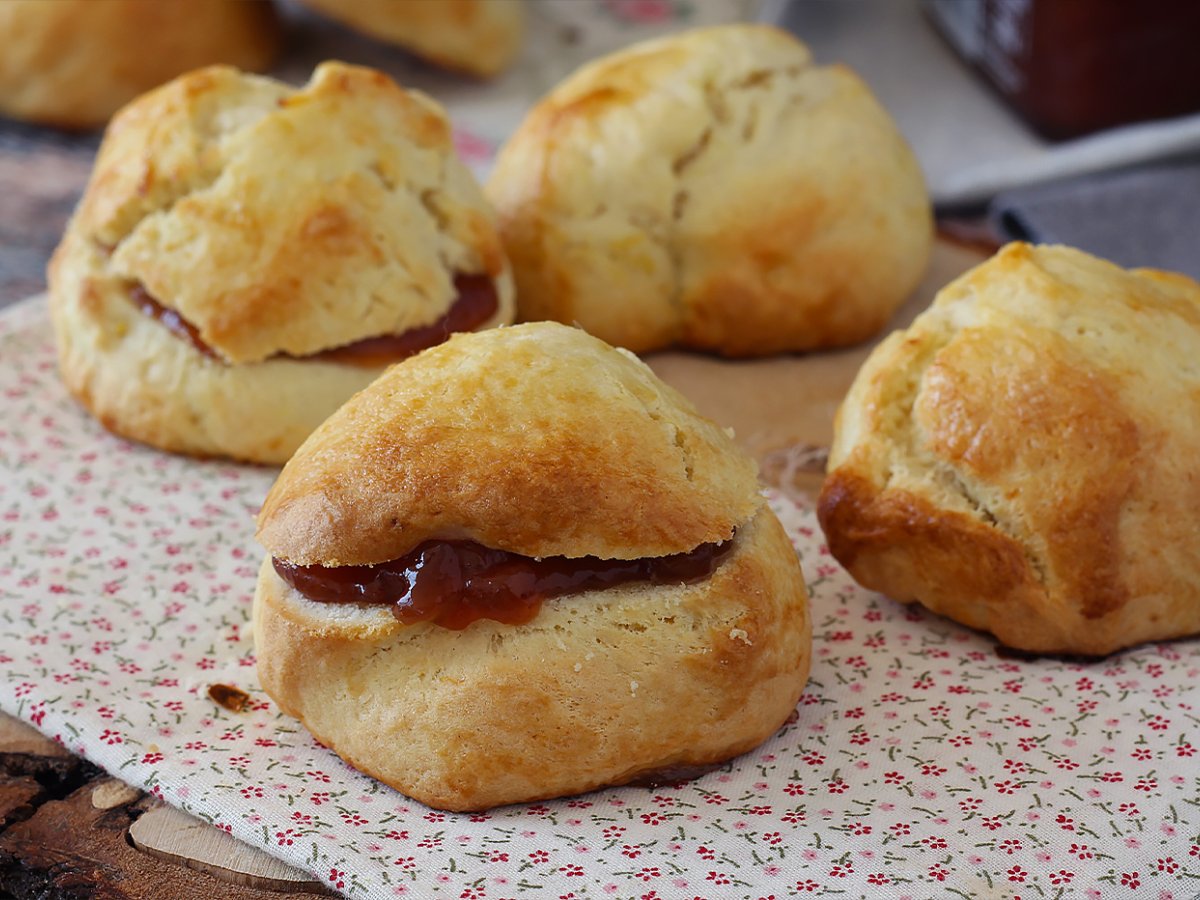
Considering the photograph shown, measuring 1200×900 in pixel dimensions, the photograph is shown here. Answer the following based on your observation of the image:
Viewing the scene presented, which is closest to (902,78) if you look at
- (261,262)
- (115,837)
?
(261,262)

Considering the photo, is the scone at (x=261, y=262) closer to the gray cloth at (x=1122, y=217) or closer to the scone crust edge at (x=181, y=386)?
the scone crust edge at (x=181, y=386)

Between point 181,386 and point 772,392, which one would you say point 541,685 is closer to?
point 181,386

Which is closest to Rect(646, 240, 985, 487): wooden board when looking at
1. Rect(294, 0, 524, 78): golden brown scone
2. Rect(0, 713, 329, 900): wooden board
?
Rect(0, 713, 329, 900): wooden board

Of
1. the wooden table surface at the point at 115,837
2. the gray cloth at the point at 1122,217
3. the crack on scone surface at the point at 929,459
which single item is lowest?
the wooden table surface at the point at 115,837

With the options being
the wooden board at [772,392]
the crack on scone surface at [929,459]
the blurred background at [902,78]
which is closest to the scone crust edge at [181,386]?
the wooden board at [772,392]

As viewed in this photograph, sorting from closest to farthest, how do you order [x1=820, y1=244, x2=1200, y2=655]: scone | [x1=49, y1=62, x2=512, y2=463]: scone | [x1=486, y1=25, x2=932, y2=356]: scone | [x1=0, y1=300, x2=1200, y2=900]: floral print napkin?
[x1=0, y1=300, x2=1200, y2=900]: floral print napkin, [x1=820, y1=244, x2=1200, y2=655]: scone, [x1=49, y1=62, x2=512, y2=463]: scone, [x1=486, y1=25, x2=932, y2=356]: scone

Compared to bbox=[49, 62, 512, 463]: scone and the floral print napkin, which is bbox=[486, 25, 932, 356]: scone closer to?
bbox=[49, 62, 512, 463]: scone

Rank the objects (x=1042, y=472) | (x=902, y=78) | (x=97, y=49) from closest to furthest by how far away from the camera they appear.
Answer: (x=1042, y=472)
(x=97, y=49)
(x=902, y=78)
